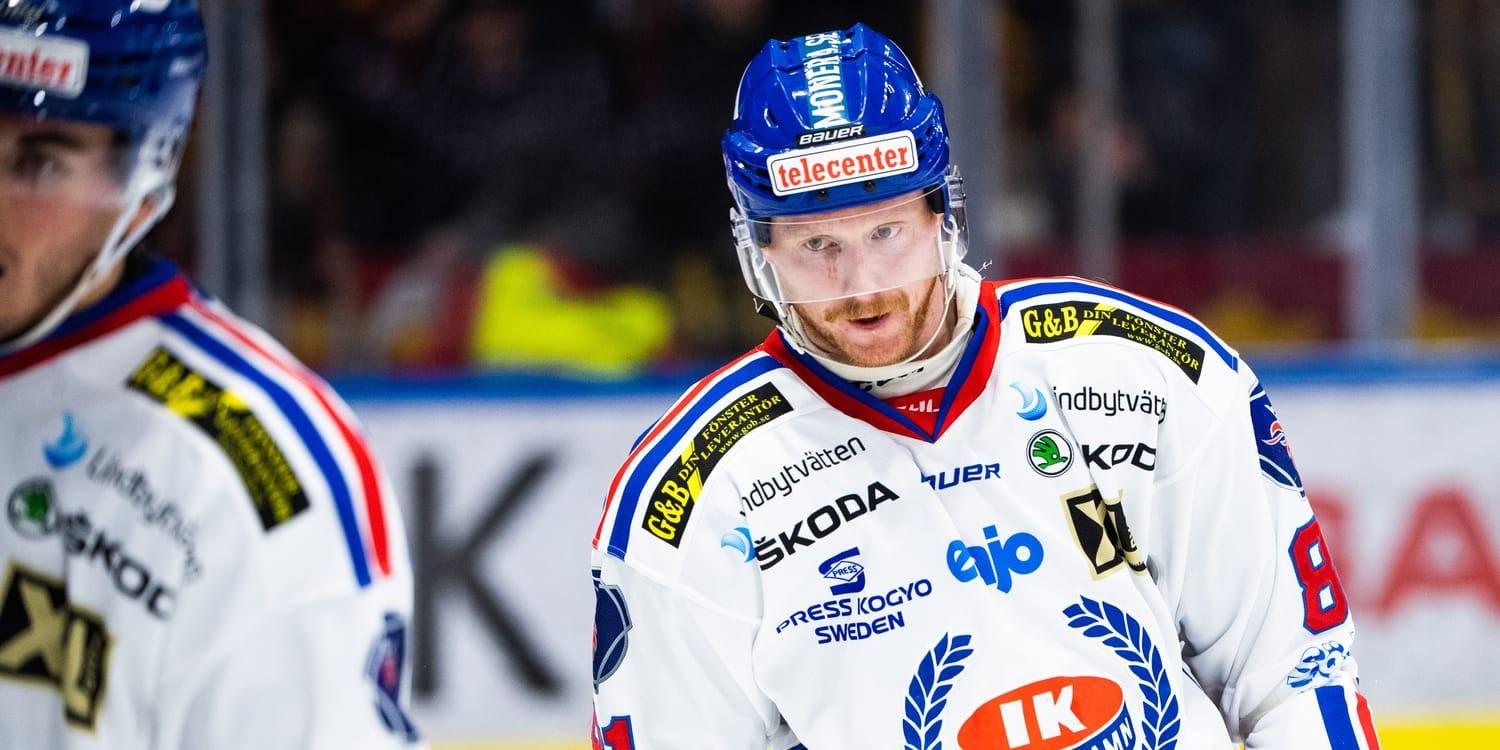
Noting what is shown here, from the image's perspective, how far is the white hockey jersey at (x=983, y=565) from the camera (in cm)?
194

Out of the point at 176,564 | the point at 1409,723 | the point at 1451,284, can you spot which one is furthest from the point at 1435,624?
the point at 176,564

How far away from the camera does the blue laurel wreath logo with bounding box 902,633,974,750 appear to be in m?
1.93

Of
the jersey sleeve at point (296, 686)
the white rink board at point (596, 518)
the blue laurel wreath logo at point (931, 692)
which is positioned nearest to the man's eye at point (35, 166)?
the jersey sleeve at point (296, 686)

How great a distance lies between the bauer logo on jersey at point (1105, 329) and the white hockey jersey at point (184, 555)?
872 mm

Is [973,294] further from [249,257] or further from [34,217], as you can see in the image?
[249,257]

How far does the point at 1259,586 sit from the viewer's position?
6.59 ft

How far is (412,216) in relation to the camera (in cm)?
522

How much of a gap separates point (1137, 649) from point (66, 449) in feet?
3.59

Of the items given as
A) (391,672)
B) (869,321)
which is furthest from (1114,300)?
(391,672)

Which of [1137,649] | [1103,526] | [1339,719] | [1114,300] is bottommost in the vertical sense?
[1339,719]

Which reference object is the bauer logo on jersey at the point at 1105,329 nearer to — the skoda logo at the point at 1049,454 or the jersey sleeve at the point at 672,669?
A: the skoda logo at the point at 1049,454

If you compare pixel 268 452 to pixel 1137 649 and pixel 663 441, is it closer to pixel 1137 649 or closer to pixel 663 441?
pixel 663 441

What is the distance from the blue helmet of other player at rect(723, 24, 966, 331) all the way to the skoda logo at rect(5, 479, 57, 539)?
840 millimetres

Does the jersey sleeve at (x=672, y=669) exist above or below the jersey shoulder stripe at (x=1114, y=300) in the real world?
below
